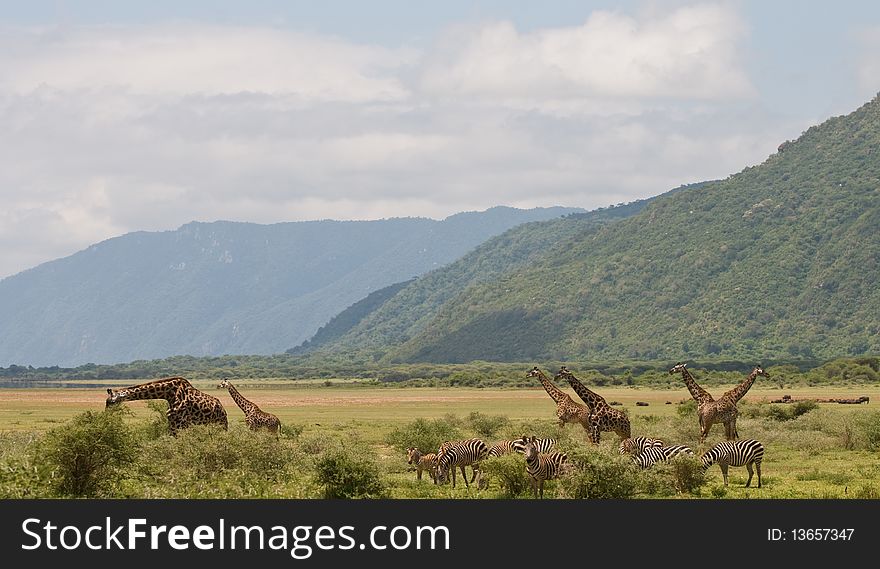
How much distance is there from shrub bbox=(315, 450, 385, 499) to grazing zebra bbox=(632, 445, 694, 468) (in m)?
5.56

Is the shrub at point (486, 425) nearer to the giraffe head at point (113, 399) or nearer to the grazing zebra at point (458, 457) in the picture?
the grazing zebra at point (458, 457)

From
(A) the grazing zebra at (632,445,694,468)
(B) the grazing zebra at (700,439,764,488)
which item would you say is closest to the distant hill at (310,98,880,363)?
(B) the grazing zebra at (700,439,764,488)

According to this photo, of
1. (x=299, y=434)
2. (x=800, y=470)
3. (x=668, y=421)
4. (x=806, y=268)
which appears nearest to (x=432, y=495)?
(x=800, y=470)

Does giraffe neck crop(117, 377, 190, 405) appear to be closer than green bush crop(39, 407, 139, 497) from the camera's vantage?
No

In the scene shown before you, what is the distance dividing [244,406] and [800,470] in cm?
1580

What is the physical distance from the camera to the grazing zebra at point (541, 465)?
24781 millimetres

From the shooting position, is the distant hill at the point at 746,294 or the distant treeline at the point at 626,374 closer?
the distant treeline at the point at 626,374

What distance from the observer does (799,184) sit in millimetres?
198500

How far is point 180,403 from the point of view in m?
31.5

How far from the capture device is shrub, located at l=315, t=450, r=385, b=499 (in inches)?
984

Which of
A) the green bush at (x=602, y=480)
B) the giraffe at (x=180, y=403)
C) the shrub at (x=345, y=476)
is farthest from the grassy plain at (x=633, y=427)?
the giraffe at (x=180, y=403)

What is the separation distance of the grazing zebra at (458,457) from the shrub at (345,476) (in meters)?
3.48

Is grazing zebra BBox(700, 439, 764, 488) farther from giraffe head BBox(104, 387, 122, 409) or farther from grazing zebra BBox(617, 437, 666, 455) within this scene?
giraffe head BBox(104, 387, 122, 409)

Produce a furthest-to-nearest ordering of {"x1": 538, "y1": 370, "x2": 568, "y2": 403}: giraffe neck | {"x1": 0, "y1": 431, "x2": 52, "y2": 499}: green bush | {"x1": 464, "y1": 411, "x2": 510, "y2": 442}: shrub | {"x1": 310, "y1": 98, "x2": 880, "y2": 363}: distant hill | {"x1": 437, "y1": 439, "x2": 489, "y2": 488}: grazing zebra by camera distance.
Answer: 1. {"x1": 310, "y1": 98, "x2": 880, "y2": 363}: distant hill
2. {"x1": 464, "y1": 411, "x2": 510, "y2": 442}: shrub
3. {"x1": 538, "y1": 370, "x2": 568, "y2": 403}: giraffe neck
4. {"x1": 437, "y1": 439, "x2": 489, "y2": 488}: grazing zebra
5. {"x1": 0, "y1": 431, "x2": 52, "y2": 499}: green bush
